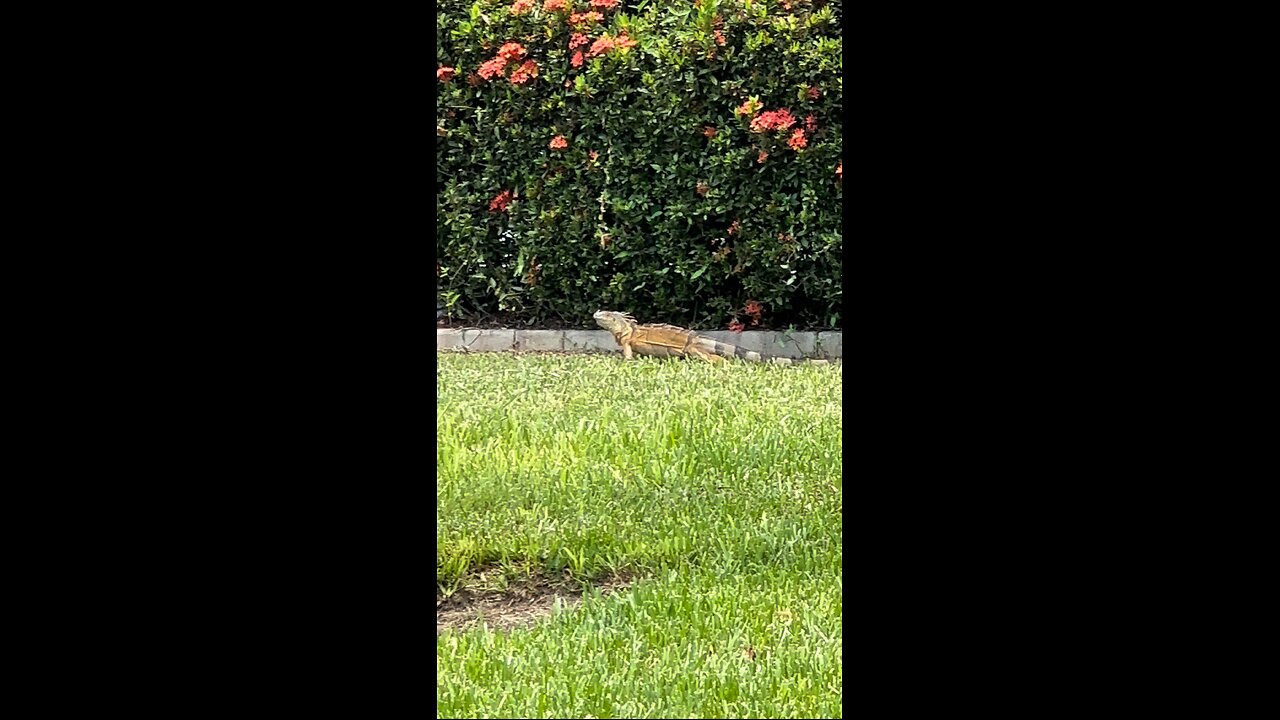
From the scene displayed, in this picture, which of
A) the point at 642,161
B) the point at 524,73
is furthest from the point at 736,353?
the point at 524,73

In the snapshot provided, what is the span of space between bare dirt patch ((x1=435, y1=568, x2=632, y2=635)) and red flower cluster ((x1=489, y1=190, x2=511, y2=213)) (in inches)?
178

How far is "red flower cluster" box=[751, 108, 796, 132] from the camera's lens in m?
6.74

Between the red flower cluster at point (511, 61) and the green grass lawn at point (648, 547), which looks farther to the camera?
the red flower cluster at point (511, 61)

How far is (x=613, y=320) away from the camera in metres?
6.82

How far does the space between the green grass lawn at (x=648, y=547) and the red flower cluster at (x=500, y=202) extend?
2142 millimetres

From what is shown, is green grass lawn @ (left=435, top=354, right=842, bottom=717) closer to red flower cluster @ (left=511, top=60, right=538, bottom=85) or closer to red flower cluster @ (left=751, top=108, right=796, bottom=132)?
red flower cluster @ (left=751, top=108, right=796, bottom=132)

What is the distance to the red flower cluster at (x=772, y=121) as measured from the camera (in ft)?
22.1

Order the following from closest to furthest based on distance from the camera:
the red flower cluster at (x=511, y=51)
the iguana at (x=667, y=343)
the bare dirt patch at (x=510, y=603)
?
the bare dirt patch at (x=510, y=603) < the iguana at (x=667, y=343) < the red flower cluster at (x=511, y=51)

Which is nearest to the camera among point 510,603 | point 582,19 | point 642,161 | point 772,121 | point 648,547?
point 510,603

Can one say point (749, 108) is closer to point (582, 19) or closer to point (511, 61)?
point (582, 19)

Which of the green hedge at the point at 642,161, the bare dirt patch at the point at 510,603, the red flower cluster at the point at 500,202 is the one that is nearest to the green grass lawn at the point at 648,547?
the bare dirt patch at the point at 510,603

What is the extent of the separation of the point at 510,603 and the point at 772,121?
14.1ft

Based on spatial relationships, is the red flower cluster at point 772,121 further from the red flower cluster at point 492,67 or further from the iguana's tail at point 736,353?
the red flower cluster at point 492,67
